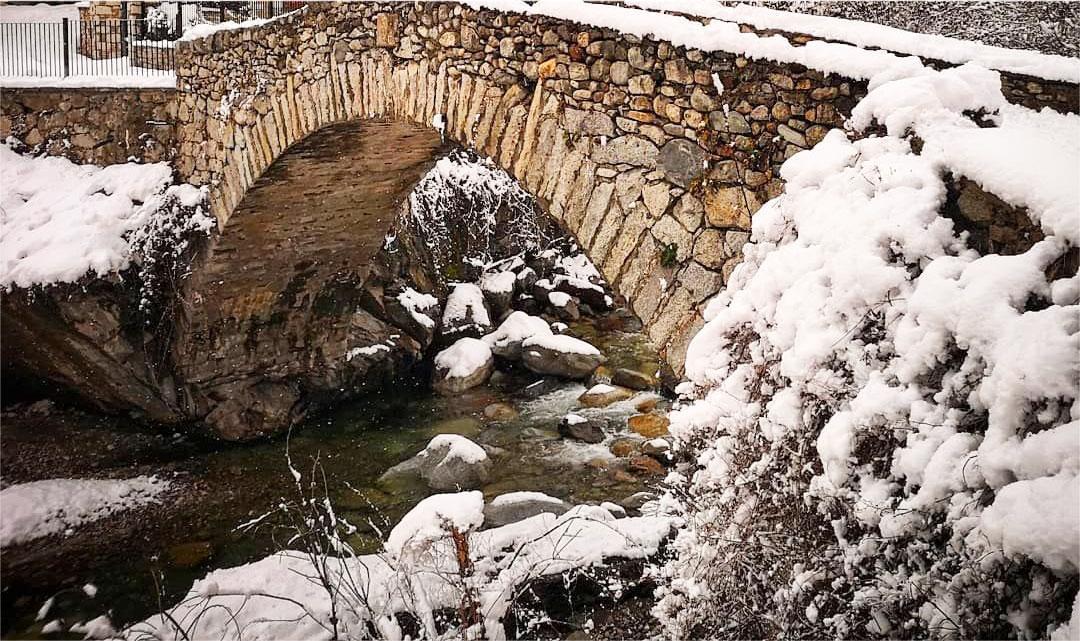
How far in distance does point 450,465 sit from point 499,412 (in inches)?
56.3

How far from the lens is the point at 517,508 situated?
17.5 ft

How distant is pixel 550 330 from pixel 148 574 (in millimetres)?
4976

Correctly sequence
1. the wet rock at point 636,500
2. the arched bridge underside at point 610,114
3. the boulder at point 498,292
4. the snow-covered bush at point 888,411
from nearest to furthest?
the snow-covered bush at point 888,411 < the arched bridge underside at point 610,114 < the wet rock at point 636,500 < the boulder at point 498,292

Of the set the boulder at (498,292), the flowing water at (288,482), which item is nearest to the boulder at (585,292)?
the boulder at (498,292)

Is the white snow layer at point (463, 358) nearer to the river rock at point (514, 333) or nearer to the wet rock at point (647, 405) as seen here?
the river rock at point (514, 333)

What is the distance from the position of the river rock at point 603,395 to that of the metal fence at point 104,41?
5640 mm

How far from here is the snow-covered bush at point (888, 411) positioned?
1797 millimetres

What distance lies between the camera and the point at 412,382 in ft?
28.8

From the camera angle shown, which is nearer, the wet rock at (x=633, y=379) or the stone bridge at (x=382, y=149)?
the stone bridge at (x=382, y=149)

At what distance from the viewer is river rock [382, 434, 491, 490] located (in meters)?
6.45

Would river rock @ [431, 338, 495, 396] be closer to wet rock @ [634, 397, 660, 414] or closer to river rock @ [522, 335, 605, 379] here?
river rock @ [522, 335, 605, 379]

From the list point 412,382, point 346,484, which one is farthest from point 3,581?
point 412,382

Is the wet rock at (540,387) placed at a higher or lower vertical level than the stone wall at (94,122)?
lower

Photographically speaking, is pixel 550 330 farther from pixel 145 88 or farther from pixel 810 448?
pixel 810 448
